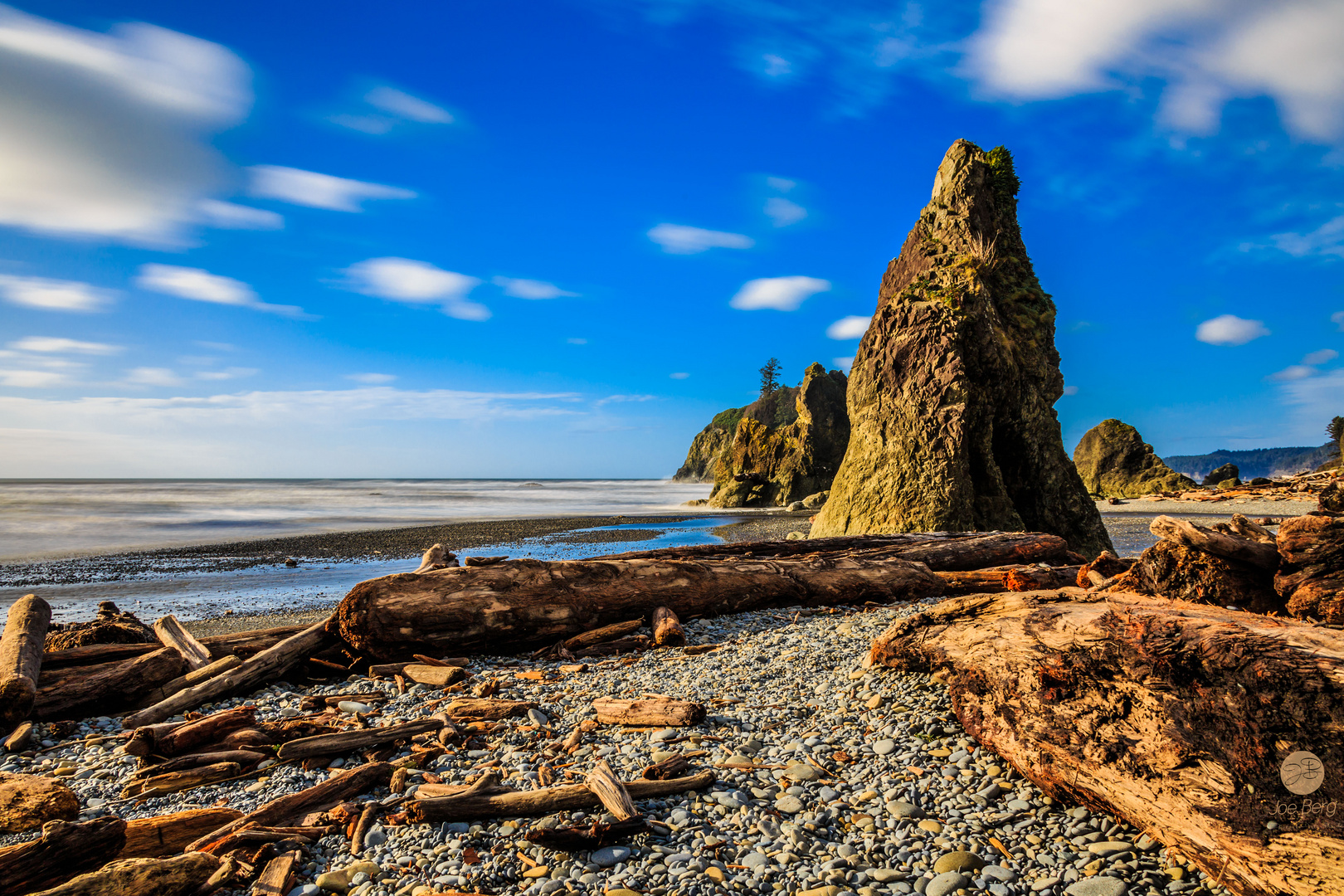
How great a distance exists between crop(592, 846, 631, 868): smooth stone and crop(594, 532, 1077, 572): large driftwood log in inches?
225

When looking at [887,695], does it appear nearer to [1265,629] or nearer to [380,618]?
[1265,629]

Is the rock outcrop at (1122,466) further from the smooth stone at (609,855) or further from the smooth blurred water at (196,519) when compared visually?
the smooth stone at (609,855)

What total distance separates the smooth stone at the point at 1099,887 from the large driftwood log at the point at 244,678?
649 centimetres

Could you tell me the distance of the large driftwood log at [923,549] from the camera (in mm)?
9609

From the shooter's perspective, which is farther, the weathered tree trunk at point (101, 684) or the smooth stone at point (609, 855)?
the weathered tree trunk at point (101, 684)

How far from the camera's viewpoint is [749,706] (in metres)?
5.04

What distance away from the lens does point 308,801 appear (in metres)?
3.78

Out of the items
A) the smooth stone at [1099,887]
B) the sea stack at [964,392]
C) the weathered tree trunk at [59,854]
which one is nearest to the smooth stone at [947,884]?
the smooth stone at [1099,887]

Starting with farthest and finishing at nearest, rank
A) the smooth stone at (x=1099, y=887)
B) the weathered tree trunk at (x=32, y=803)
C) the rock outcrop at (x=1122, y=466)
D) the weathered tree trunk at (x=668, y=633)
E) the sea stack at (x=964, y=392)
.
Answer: the rock outcrop at (x=1122, y=466), the sea stack at (x=964, y=392), the weathered tree trunk at (x=668, y=633), the weathered tree trunk at (x=32, y=803), the smooth stone at (x=1099, y=887)

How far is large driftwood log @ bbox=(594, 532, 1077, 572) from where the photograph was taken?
31.5ft

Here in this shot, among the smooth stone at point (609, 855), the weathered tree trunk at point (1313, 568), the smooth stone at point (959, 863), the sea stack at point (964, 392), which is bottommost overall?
the smooth stone at point (609, 855)

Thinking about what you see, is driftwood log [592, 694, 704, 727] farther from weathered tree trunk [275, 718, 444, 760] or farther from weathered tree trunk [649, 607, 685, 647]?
weathered tree trunk [649, 607, 685, 647]

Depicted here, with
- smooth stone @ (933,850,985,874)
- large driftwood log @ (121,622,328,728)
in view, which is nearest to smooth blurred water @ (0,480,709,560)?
large driftwood log @ (121,622,328,728)
